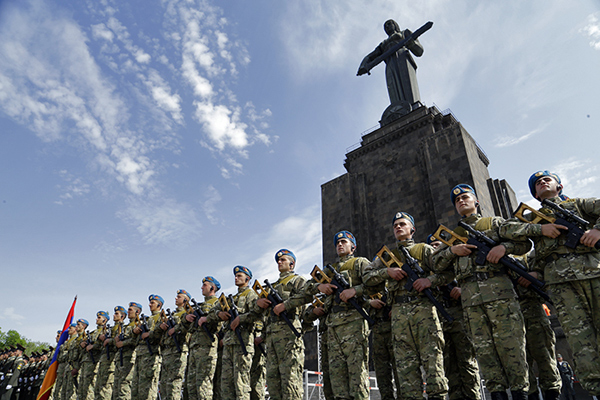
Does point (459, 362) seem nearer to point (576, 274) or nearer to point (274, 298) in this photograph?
point (576, 274)

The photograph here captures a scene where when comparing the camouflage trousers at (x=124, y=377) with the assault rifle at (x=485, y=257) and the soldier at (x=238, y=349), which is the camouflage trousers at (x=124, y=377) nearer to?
the soldier at (x=238, y=349)

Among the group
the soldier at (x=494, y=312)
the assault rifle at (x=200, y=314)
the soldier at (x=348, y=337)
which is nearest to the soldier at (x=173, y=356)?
the assault rifle at (x=200, y=314)

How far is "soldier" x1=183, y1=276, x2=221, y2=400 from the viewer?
22.6 ft

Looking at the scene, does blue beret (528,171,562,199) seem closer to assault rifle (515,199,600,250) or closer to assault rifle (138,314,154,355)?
assault rifle (515,199,600,250)

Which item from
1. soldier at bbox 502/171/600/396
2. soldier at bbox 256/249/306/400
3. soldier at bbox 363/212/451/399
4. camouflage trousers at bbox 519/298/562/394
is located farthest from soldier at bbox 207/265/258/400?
soldier at bbox 502/171/600/396

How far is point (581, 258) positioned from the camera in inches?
153

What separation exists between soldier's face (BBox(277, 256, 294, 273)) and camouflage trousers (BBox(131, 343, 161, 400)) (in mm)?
4085

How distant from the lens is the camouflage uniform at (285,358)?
5539mm

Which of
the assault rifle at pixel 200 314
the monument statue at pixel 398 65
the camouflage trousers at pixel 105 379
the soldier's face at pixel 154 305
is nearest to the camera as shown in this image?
the assault rifle at pixel 200 314

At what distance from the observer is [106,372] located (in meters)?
9.49

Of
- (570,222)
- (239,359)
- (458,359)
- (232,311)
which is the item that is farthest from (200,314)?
(570,222)

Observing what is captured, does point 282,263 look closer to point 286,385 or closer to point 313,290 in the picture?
point 313,290

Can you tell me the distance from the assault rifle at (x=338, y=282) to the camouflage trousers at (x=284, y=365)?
0.97 metres

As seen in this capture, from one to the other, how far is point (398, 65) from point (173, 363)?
947 inches
